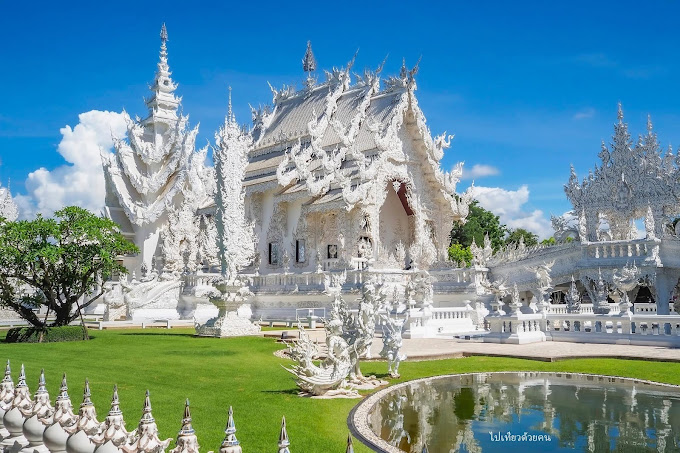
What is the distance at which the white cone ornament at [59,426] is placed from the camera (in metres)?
4.23

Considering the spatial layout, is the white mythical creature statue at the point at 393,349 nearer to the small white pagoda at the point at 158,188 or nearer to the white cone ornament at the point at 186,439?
the white cone ornament at the point at 186,439

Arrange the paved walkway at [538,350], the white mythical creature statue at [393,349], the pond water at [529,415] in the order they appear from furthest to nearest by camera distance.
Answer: the paved walkway at [538,350]
the white mythical creature statue at [393,349]
the pond water at [529,415]

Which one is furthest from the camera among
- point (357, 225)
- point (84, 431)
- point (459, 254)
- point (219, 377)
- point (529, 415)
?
point (459, 254)

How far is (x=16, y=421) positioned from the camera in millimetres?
4746

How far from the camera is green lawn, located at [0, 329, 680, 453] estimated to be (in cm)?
589

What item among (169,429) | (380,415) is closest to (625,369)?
(380,415)

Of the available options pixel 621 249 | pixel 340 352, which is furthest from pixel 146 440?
pixel 621 249

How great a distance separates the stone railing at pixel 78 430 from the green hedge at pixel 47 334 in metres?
9.75

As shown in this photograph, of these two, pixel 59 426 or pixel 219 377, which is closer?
pixel 59 426

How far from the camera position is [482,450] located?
5566mm

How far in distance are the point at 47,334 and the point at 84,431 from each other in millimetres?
11614

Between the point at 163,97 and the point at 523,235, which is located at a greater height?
the point at 163,97

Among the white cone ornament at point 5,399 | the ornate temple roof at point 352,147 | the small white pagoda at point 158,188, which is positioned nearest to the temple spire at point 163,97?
the small white pagoda at point 158,188

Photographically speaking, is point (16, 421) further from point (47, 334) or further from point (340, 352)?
point (47, 334)
